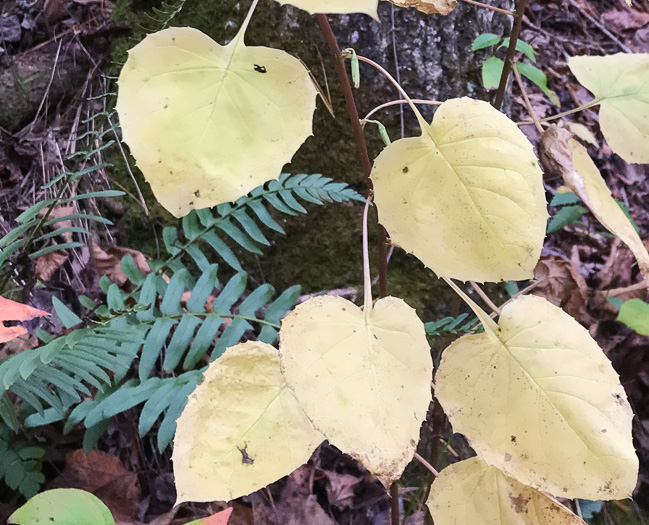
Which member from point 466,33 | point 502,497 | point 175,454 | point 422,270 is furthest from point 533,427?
point 466,33

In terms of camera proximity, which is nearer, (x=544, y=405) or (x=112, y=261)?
(x=544, y=405)

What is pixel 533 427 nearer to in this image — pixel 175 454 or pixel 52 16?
pixel 175 454

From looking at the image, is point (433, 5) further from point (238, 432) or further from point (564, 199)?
point (564, 199)

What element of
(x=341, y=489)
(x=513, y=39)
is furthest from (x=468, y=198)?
(x=341, y=489)

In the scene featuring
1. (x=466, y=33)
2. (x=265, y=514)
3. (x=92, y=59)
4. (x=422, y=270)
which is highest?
(x=466, y=33)

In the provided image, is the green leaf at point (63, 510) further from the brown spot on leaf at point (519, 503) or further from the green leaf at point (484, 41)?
the green leaf at point (484, 41)

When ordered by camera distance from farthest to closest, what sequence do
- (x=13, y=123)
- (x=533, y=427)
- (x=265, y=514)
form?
(x=13, y=123) → (x=265, y=514) → (x=533, y=427)

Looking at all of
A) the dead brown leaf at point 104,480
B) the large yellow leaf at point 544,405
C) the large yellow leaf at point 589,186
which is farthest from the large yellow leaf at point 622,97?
the dead brown leaf at point 104,480
